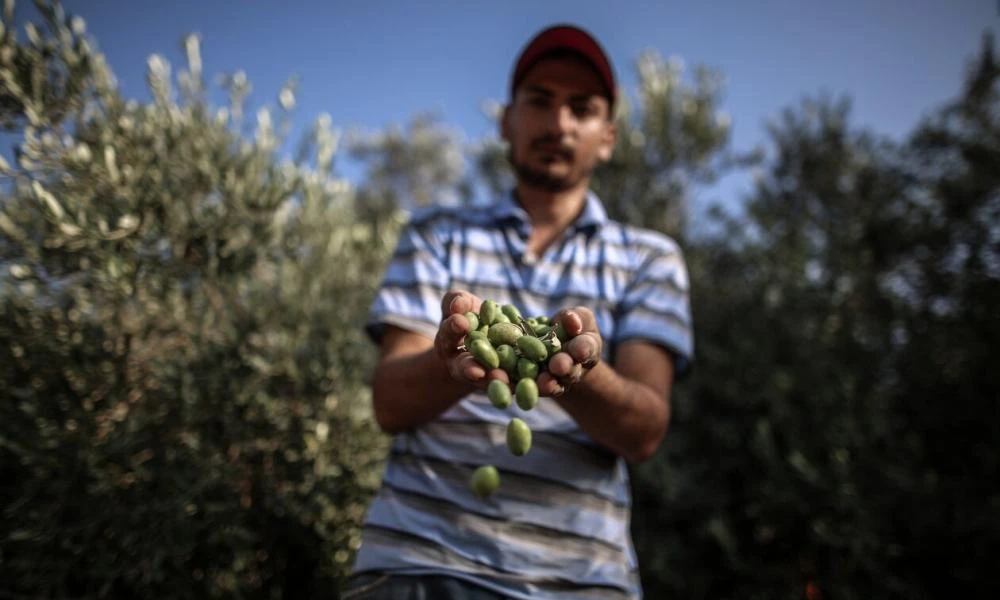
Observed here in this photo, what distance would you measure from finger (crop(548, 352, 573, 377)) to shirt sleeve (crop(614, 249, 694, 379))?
977mm

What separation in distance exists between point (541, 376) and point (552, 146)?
140 cm

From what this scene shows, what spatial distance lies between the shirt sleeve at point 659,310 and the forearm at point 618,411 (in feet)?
0.80

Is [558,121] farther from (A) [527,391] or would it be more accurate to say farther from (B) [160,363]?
(B) [160,363]

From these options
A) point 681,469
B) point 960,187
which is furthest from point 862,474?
point 960,187

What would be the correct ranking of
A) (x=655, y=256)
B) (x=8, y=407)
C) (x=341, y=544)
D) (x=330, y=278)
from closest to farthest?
(x=655, y=256)
(x=8, y=407)
(x=341, y=544)
(x=330, y=278)

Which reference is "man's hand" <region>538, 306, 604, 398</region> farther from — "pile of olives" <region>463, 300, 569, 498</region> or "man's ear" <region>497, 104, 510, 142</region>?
"man's ear" <region>497, 104, 510, 142</region>

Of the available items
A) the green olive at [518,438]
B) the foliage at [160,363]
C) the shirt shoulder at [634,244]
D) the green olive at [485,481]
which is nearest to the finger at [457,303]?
the green olive at [518,438]

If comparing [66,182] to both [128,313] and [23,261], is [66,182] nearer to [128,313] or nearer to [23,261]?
[23,261]

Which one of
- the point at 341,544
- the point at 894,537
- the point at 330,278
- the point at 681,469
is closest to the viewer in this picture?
the point at 341,544

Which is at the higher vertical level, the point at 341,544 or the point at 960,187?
the point at 960,187

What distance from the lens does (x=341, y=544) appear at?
14.0 ft

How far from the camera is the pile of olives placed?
4.85ft

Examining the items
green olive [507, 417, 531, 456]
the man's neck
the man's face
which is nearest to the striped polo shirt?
the man's neck

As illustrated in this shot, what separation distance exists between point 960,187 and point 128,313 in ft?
25.3
